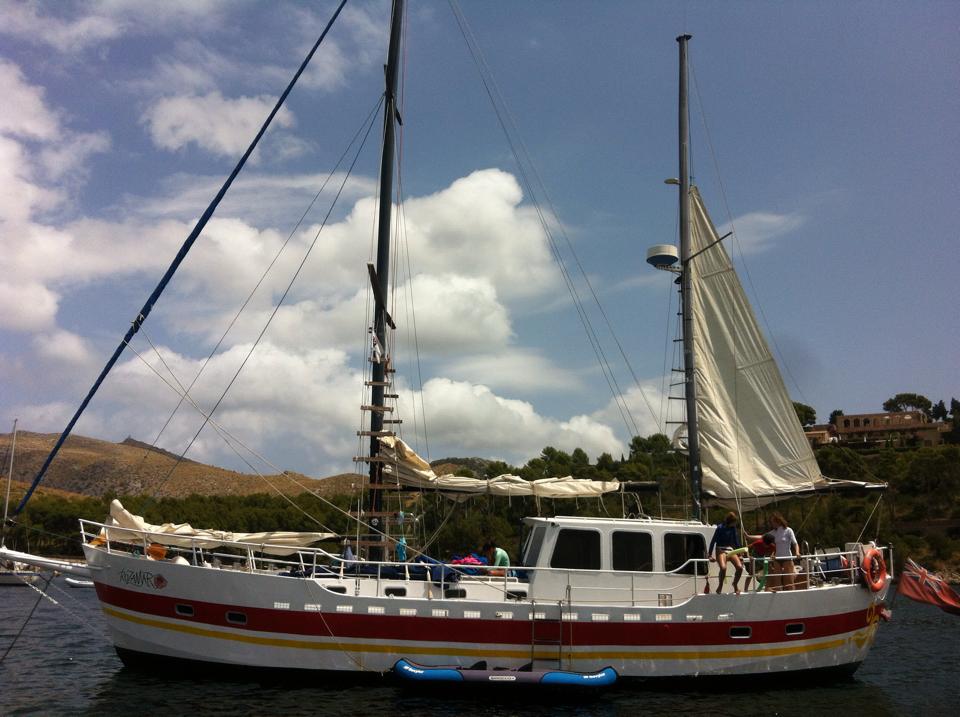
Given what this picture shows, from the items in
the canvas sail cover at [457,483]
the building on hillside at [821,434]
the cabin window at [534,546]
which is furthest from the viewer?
the building on hillside at [821,434]

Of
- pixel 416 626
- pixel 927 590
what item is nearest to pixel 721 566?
pixel 927 590

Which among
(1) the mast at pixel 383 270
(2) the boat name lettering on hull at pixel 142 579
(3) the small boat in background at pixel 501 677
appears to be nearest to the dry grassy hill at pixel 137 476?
(1) the mast at pixel 383 270

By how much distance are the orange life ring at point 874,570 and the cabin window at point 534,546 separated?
25.8 ft

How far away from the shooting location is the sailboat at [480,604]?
1588 cm

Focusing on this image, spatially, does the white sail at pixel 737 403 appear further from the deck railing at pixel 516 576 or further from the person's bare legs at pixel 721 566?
the person's bare legs at pixel 721 566

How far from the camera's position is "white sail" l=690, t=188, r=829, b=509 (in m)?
21.2

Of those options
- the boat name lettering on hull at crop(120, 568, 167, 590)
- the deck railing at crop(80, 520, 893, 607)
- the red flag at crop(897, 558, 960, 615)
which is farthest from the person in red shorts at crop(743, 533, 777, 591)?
the boat name lettering on hull at crop(120, 568, 167, 590)

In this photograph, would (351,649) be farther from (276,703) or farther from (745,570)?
(745,570)

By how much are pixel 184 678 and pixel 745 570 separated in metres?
12.9

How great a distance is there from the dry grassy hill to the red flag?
81554 millimetres

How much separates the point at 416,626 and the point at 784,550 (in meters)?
8.74

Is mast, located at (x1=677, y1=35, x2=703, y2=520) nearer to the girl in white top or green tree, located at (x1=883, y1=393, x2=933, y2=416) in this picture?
the girl in white top

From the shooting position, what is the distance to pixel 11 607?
33.5 metres

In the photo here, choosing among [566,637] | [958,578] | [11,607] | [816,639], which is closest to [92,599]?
[11,607]
